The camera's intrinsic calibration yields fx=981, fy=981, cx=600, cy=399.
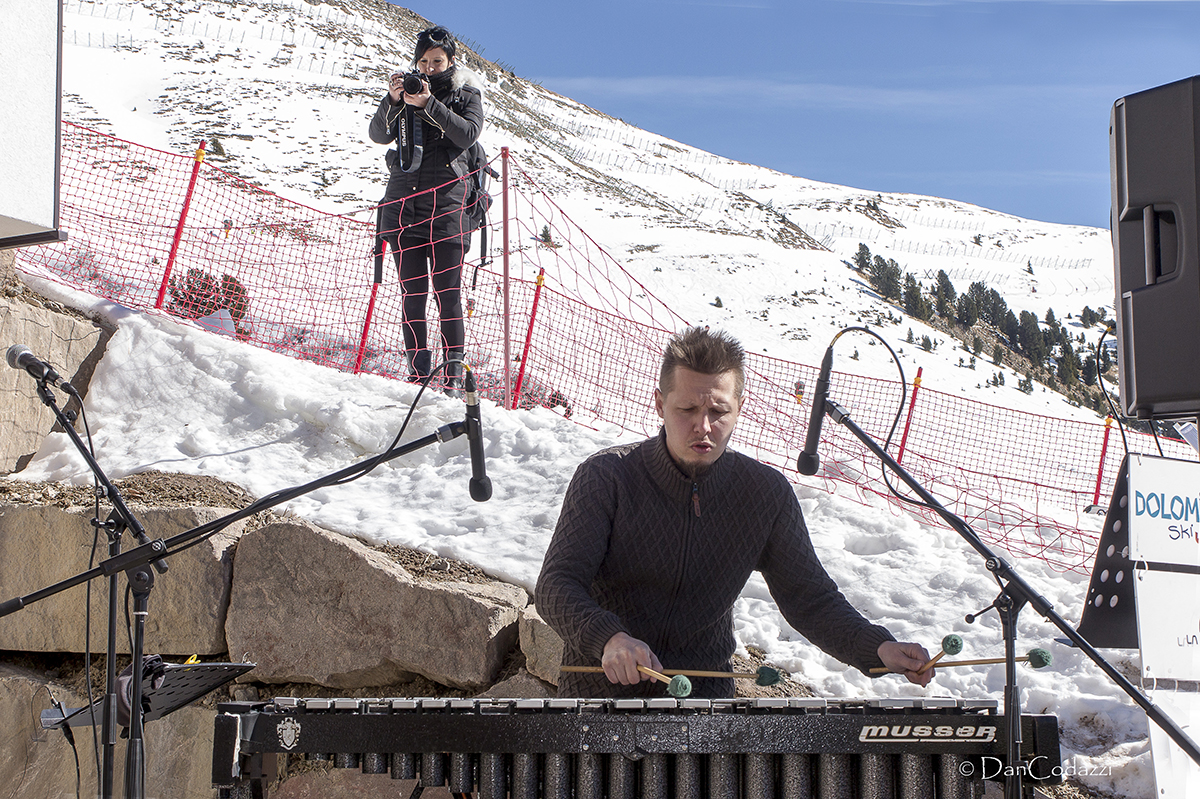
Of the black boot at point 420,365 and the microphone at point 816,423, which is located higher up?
the black boot at point 420,365

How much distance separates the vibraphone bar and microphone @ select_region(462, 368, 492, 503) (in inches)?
19.9

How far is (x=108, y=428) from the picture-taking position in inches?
212

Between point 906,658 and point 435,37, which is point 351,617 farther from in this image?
point 435,37

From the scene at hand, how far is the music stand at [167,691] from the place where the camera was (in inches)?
99.3

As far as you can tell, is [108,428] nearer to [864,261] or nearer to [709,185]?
[864,261]

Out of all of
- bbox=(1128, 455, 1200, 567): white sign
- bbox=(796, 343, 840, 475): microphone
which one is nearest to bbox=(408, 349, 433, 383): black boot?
bbox=(796, 343, 840, 475): microphone

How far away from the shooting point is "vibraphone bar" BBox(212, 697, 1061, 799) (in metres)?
2.07

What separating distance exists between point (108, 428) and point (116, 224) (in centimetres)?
981

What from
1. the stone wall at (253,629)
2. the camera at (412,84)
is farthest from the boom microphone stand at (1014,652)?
the camera at (412,84)

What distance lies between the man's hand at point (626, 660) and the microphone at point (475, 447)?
18.6 inches

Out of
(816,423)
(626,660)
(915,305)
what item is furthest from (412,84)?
(915,305)

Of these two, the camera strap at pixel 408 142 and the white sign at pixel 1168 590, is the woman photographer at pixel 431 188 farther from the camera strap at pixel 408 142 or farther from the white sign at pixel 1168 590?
the white sign at pixel 1168 590

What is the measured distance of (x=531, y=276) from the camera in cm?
2734

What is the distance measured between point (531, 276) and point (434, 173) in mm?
21760
